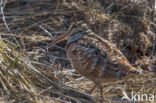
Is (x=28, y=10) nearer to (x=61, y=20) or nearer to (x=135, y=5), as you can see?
(x=61, y=20)

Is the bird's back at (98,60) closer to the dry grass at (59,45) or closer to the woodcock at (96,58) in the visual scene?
the woodcock at (96,58)

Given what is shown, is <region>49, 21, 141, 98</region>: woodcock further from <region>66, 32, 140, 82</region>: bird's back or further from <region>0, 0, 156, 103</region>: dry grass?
<region>0, 0, 156, 103</region>: dry grass

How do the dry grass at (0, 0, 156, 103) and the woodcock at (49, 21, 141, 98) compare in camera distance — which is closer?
the woodcock at (49, 21, 141, 98)

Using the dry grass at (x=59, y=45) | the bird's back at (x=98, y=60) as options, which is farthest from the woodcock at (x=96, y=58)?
the dry grass at (x=59, y=45)

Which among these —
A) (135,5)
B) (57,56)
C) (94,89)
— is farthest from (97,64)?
(135,5)

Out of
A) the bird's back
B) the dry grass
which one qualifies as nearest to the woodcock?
the bird's back

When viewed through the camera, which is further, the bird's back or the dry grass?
the dry grass
